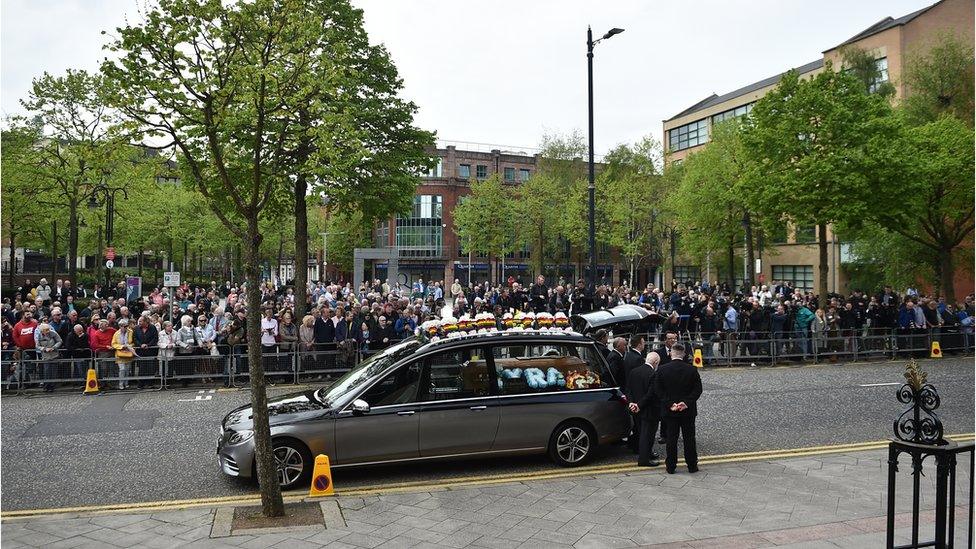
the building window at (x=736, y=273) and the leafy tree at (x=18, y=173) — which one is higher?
the leafy tree at (x=18, y=173)

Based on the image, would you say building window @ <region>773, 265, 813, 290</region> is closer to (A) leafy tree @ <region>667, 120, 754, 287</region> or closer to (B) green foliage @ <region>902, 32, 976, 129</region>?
(A) leafy tree @ <region>667, 120, 754, 287</region>

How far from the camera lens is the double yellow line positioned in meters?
7.54

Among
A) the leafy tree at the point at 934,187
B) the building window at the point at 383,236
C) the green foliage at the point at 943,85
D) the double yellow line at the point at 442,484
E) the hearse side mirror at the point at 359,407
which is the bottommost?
the double yellow line at the point at 442,484

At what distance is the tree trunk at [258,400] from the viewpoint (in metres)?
7.10

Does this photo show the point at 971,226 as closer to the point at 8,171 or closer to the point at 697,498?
the point at 697,498

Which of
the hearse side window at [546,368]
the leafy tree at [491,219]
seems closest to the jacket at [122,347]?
the hearse side window at [546,368]

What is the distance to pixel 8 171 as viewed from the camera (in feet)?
102

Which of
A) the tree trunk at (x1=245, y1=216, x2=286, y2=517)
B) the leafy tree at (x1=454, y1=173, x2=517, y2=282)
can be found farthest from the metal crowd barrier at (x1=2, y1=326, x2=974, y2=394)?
the leafy tree at (x1=454, y1=173, x2=517, y2=282)

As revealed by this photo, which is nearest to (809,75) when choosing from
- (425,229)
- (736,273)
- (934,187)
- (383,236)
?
(934,187)

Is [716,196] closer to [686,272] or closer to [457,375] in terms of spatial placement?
[686,272]

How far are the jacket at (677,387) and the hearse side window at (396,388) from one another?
3000mm

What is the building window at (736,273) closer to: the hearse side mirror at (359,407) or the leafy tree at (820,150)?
the leafy tree at (820,150)

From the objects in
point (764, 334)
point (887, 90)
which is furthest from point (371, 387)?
point (887, 90)

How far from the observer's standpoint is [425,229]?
242 ft
